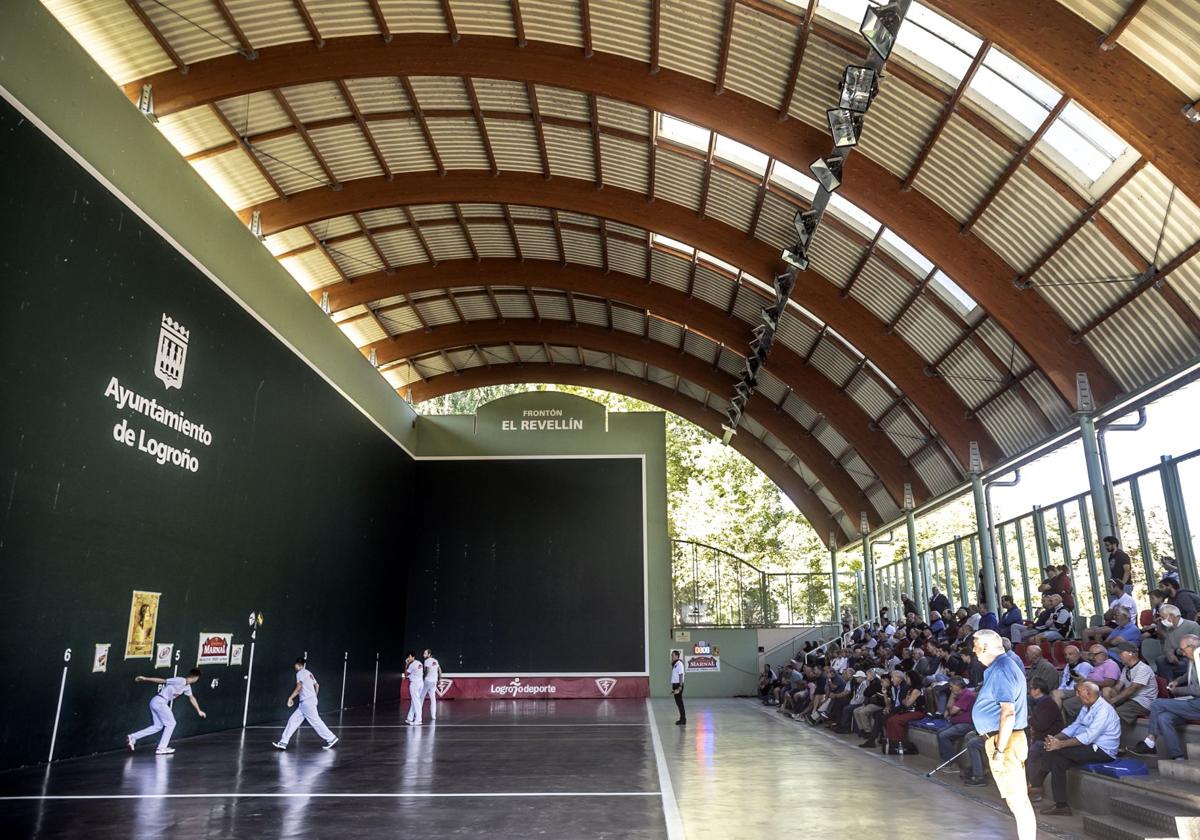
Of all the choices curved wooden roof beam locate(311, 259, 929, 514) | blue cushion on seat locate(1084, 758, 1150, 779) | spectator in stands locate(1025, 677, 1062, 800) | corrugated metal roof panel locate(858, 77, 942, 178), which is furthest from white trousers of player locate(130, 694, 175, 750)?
corrugated metal roof panel locate(858, 77, 942, 178)

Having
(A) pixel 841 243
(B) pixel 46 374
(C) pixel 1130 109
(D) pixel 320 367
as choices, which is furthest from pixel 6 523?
(A) pixel 841 243

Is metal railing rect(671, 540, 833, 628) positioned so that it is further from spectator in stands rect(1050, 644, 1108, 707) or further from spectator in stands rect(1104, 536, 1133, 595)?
spectator in stands rect(1050, 644, 1108, 707)

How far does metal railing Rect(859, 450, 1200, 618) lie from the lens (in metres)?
13.7

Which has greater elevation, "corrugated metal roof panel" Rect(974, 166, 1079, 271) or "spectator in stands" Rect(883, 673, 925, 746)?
"corrugated metal roof panel" Rect(974, 166, 1079, 271)

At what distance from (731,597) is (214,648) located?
17.8 m

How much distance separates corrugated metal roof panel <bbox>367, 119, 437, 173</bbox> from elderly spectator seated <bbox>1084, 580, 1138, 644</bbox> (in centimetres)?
1504

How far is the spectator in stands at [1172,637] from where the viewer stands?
353 inches

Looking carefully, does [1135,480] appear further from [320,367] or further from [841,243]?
Answer: [320,367]

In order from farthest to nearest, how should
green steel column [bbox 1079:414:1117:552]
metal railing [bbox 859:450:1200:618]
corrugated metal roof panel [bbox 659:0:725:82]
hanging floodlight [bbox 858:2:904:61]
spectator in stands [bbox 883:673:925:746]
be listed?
green steel column [bbox 1079:414:1117:552] < corrugated metal roof panel [bbox 659:0:725:82] < metal railing [bbox 859:450:1200:618] < spectator in stands [bbox 883:673:925:746] < hanging floodlight [bbox 858:2:904:61]

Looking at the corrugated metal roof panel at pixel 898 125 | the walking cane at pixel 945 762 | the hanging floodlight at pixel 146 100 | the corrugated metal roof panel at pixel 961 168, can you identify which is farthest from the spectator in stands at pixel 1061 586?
the hanging floodlight at pixel 146 100

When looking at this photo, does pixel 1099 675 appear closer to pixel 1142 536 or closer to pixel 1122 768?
pixel 1122 768

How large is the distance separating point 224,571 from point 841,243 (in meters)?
14.3

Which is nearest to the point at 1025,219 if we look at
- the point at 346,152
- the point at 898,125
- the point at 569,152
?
the point at 898,125

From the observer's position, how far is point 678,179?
1881cm
